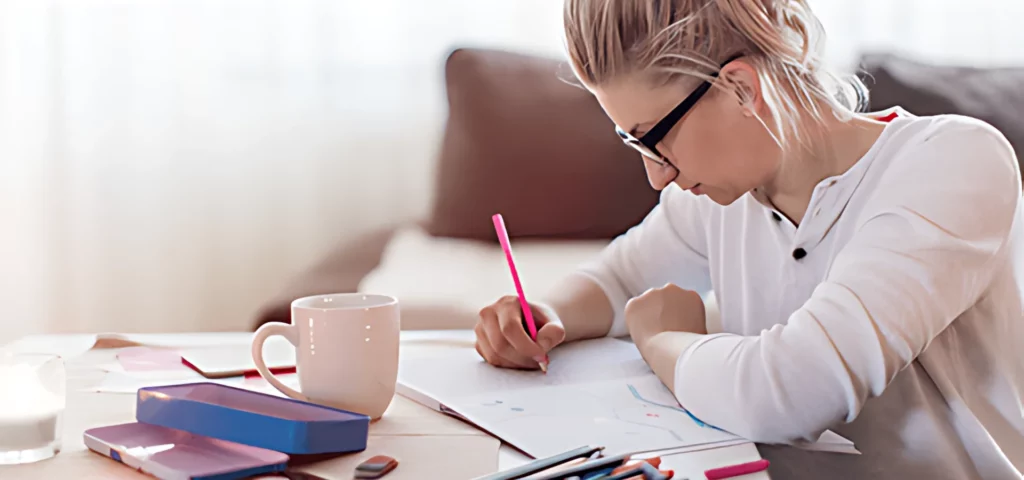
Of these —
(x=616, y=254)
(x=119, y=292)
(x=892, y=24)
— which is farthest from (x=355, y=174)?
(x=892, y=24)

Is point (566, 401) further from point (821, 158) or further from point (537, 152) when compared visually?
point (537, 152)

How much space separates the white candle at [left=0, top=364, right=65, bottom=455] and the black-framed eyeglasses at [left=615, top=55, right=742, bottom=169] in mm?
514

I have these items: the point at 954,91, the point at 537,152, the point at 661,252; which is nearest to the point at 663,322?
the point at 661,252

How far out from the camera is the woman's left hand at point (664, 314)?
832 mm

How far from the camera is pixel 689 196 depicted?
3.50 feet

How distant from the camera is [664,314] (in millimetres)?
844

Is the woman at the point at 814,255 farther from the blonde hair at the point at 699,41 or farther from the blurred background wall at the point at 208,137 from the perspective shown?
the blurred background wall at the point at 208,137

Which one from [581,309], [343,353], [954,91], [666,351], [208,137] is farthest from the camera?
[208,137]

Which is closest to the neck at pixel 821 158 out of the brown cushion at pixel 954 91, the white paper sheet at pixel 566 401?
the white paper sheet at pixel 566 401

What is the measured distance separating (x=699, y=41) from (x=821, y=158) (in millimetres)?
190

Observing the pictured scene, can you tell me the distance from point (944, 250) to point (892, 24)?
1314 mm

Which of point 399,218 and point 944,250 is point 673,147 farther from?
point 399,218

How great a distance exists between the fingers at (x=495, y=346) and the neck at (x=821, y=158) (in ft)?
1.01

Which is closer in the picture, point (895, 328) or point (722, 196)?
point (895, 328)
